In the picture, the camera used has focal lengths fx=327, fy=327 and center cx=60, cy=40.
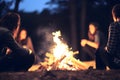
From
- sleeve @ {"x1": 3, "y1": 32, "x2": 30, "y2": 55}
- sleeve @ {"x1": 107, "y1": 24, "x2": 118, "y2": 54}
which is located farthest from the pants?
sleeve @ {"x1": 3, "y1": 32, "x2": 30, "y2": 55}

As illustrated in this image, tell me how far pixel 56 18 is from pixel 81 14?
2002 mm

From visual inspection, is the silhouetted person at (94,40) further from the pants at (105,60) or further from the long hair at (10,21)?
the long hair at (10,21)

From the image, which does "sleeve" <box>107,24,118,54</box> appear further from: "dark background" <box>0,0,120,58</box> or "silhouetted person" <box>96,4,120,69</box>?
"dark background" <box>0,0,120,58</box>

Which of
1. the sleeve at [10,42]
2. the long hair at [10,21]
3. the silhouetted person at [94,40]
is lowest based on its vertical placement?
the silhouetted person at [94,40]

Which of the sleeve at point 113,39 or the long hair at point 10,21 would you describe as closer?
the sleeve at point 113,39

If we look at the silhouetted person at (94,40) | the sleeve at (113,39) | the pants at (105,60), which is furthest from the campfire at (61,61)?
the sleeve at (113,39)

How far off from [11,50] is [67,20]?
9.36m

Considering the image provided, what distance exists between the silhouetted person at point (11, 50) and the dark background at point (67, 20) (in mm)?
7127

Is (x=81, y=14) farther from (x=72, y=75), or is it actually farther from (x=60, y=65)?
(x=72, y=75)

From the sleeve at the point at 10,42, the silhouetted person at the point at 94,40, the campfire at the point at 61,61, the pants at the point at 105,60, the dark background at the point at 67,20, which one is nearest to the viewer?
the sleeve at the point at 10,42

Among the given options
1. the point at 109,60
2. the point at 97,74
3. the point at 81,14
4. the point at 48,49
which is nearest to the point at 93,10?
the point at 81,14

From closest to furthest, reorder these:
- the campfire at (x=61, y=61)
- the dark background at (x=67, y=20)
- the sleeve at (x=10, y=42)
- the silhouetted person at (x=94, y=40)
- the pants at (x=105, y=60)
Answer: the sleeve at (x=10, y=42), the pants at (x=105, y=60), the campfire at (x=61, y=61), the silhouetted person at (x=94, y=40), the dark background at (x=67, y=20)

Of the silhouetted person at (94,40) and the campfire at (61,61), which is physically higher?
the silhouetted person at (94,40)

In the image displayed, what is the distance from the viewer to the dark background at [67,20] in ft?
43.5
